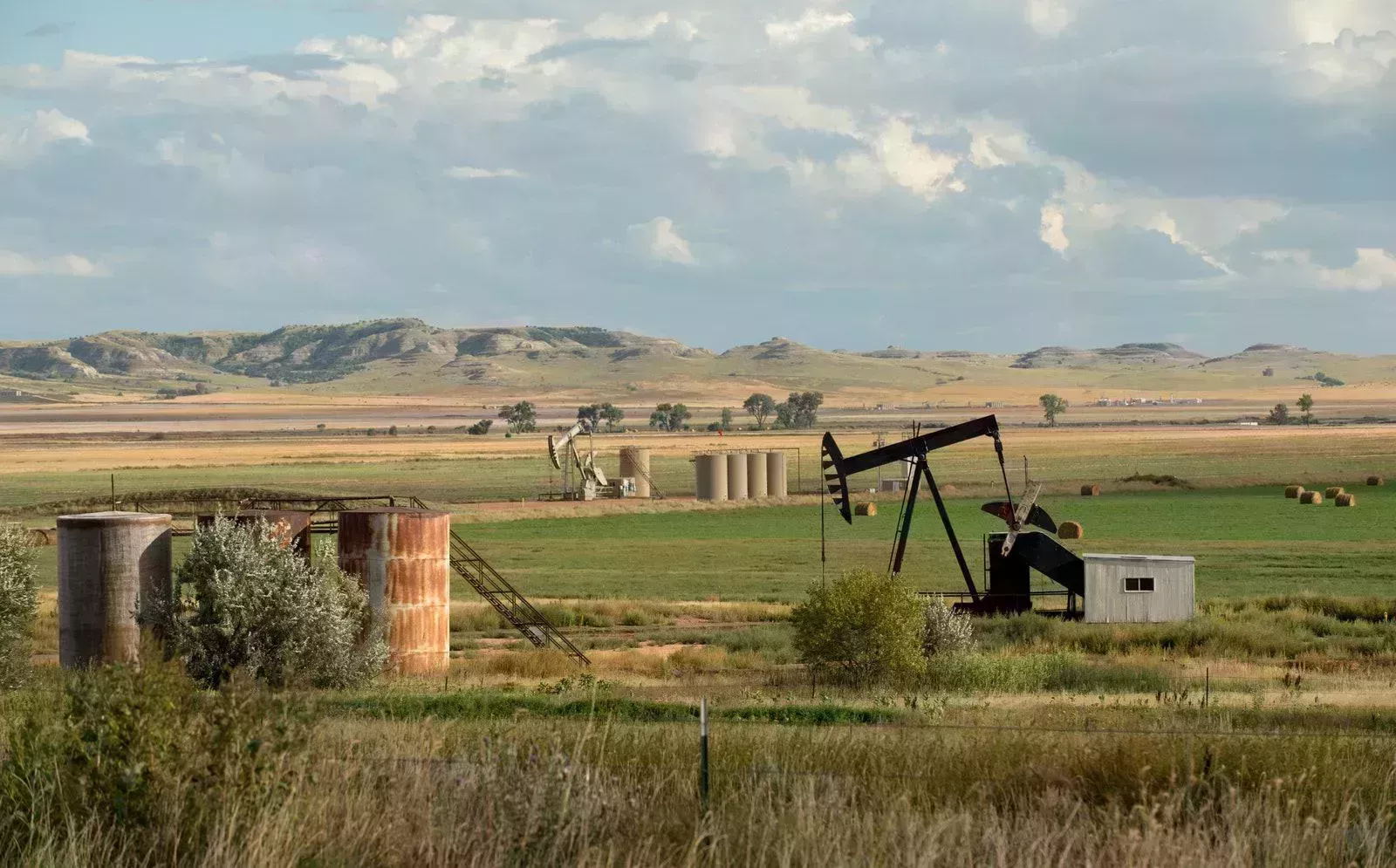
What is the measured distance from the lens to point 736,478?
89.0 meters

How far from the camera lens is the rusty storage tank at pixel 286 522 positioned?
2864 cm

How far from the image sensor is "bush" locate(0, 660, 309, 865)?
379 inches

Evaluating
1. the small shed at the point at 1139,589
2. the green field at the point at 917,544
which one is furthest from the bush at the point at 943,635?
the green field at the point at 917,544

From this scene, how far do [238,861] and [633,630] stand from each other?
28887 mm

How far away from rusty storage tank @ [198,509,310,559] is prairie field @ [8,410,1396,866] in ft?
12.3

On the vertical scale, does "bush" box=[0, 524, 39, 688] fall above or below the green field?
above

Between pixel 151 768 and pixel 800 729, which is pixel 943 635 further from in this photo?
pixel 151 768

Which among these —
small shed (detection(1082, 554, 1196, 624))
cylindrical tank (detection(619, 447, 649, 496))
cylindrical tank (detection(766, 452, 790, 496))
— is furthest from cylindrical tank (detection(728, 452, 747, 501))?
small shed (detection(1082, 554, 1196, 624))

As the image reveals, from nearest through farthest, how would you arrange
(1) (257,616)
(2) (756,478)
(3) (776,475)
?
(1) (257,616)
(2) (756,478)
(3) (776,475)

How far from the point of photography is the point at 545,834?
9680 millimetres

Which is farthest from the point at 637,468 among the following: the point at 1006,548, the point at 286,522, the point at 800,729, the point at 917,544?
the point at 800,729

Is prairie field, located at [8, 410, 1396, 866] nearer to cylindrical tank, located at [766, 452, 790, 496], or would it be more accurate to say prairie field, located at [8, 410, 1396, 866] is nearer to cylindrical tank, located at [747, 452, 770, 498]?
cylindrical tank, located at [747, 452, 770, 498]

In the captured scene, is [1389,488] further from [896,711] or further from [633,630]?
[896,711]

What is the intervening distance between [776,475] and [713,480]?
4905 mm
